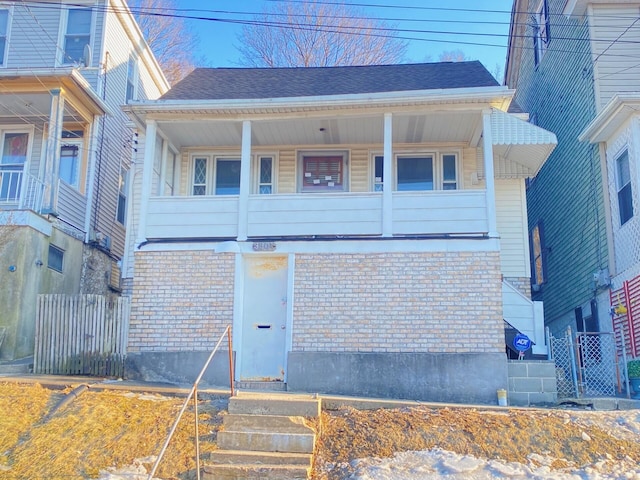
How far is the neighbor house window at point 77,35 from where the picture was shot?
1578 cm

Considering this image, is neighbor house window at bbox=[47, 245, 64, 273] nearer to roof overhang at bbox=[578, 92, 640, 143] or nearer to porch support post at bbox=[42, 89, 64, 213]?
porch support post at bbox=[42, 89, 64, 213]

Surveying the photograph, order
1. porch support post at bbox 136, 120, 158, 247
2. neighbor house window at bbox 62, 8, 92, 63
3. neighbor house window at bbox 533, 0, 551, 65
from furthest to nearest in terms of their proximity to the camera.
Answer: neighbor house window at bbox 533, 0, 551, 65 → neighbor house window at bbox 62, 8, 92, 63 → porch support post at bbox 136, 120, 158, 247

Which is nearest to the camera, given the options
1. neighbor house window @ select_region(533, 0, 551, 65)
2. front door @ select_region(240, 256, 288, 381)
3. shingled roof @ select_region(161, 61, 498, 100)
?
front door @ select_region(240, 256, 288, 381)

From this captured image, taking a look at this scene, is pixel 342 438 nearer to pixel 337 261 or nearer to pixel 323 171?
pixel 337 261

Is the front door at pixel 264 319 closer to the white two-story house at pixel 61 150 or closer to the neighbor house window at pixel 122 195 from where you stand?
the white two-story house at pixel 61 150

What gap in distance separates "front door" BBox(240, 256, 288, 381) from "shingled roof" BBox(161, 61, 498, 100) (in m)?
3.05

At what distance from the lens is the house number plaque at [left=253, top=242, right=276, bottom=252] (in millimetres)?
11055

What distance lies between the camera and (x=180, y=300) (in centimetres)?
1095

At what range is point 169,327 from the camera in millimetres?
10836

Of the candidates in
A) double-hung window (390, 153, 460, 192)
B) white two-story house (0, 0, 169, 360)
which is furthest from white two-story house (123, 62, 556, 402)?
white two-story house (0, 0, 169, 360)

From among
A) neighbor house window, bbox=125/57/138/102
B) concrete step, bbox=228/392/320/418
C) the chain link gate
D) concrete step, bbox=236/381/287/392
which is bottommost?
concrete step, bbox=228/392/320/418

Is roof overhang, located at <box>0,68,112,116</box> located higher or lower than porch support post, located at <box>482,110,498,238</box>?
higher

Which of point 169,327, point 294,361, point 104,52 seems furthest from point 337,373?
point 104,52

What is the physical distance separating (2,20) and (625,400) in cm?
1527
